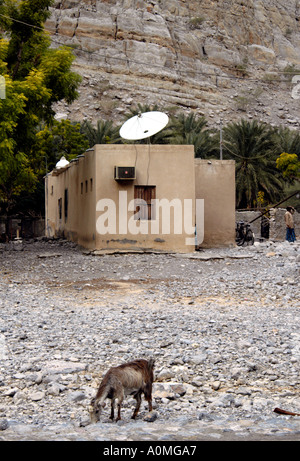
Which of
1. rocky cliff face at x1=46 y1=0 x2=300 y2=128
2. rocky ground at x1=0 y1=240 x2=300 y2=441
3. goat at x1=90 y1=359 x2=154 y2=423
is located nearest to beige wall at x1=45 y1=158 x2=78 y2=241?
rocky ground at x1=0 y1=240 x2=300 y2=441

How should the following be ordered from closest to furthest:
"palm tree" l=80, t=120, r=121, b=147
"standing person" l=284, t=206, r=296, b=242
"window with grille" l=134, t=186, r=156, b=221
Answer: "window with grille" l=134, t=186, r=156, b=221
"standing person" l=284, t=206, r=296, b=242
"palm tree" l=80, t=120, r=121, b=147

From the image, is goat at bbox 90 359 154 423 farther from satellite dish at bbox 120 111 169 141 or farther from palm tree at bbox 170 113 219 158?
palm tree at bbox 170 113 219 158

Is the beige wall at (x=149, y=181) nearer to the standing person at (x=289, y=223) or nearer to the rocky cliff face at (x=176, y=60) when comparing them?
the standing person at (x=289, y=223)

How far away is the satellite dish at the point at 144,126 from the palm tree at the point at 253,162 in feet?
49.5

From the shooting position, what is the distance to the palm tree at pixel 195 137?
3450cm

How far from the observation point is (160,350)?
7.02 metres

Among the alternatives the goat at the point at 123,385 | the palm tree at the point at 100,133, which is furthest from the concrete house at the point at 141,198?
the palm tree at the point at 100,133

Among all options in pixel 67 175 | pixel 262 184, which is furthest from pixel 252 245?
pixel 262 184

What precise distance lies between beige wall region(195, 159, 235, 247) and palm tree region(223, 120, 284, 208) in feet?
38.5

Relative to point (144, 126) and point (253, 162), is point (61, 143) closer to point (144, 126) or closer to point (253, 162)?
point (253, 162)

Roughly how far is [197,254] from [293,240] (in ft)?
19.5

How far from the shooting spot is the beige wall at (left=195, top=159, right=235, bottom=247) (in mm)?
21609

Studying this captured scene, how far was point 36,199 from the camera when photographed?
36.9 meters

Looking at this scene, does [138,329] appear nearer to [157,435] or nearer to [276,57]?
[157,435]
